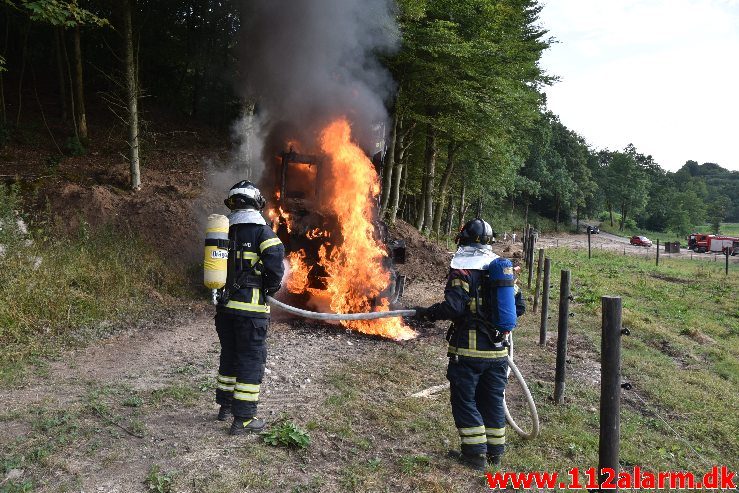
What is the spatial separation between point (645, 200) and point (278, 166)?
59.5 m

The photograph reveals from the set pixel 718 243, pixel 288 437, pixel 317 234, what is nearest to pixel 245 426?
pixel 288 437

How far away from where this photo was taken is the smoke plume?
11445 millimetres

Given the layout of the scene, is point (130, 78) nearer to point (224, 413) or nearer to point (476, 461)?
point (224, 413)

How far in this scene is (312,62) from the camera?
1138 centimetres

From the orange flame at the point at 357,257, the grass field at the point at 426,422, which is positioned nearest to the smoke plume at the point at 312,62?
the orange flame at the point at 357,257

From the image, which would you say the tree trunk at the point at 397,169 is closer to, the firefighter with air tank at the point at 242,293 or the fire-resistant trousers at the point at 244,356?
the firefighter with air tank at the point at 242,293

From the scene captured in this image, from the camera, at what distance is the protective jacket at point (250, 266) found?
14.4ft

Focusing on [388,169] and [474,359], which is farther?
[388,169]

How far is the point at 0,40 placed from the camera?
18.5 m

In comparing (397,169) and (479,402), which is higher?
(397,169)

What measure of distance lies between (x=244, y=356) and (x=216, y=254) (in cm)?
97

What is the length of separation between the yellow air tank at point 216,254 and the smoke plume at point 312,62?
7694 mm

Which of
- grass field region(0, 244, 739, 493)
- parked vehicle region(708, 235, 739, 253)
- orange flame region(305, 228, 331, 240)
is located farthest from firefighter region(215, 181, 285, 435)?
parked vehicle region(708, 235, 739, 253)

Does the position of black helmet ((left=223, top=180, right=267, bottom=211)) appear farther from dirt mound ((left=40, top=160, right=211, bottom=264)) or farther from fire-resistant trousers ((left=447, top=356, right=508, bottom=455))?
dirt mound ((left=40, top=160, right=211, bottom=264))
